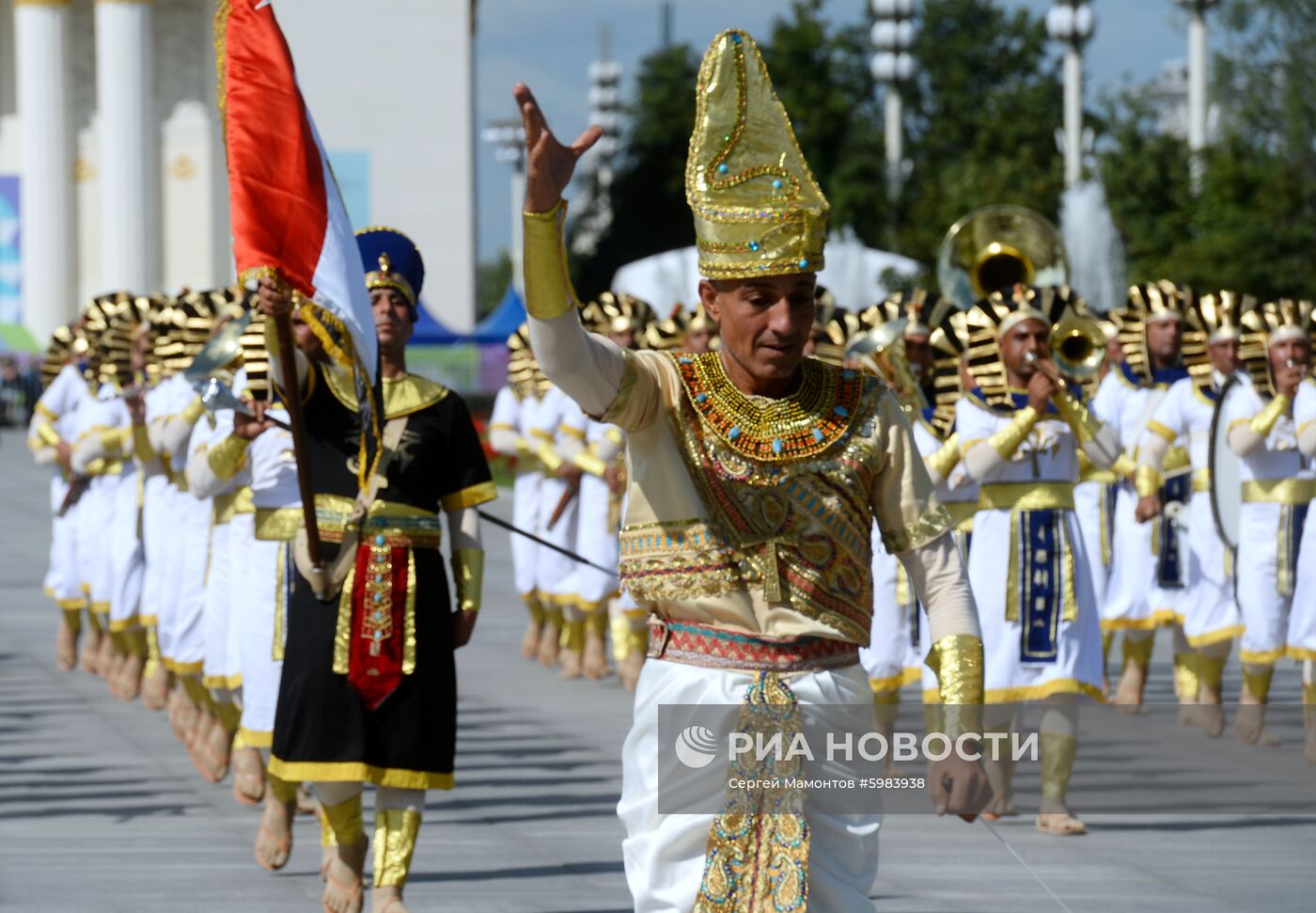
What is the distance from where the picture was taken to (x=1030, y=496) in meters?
10.2

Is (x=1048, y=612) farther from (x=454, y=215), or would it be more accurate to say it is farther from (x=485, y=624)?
(x=454, y=215)

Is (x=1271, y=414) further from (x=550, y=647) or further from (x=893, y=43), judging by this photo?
(x=893, y=43)

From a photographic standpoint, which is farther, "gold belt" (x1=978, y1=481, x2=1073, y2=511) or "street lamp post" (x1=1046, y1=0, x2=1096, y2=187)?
"street lamp post" (x1=1046, y1=0, x2=1096, y2=187)

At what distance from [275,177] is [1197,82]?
29.0 metres

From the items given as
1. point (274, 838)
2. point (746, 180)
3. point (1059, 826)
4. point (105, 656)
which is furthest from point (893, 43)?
point (746, 180)

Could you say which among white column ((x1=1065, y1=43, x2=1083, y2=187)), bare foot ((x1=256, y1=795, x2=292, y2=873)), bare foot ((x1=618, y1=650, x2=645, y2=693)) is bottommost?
bare foot ((x1=618, y1=650, x2=645, y2=693))

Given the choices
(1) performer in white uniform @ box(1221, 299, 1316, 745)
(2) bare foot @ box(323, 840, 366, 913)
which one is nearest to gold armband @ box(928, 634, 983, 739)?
(2) bare foot @ box(323, 840, 366, 913)

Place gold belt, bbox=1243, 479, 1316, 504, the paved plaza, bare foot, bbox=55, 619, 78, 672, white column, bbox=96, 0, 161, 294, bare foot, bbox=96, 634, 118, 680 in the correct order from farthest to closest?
white column, bbox=96, 0, 161, 294, bare foot, bbox=55, 619, 78, 672, bare foot, bbox=96, 634, 118, 680, gold belt, bbox=1243, 479, 1316, 504, the paved plaza

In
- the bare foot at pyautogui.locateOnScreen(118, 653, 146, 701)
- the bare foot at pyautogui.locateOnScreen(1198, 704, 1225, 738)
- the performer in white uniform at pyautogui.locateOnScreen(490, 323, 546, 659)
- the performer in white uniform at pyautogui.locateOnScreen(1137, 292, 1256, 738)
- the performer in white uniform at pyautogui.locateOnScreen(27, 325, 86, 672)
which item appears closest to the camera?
the bare foot at pyautogui.locateOnScreen(1198, 704, 1225, 738)

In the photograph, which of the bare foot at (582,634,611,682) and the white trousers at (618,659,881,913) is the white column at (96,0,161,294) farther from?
the white trousers at (618,659,881,913)

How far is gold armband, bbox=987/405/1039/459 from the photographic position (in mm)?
9906

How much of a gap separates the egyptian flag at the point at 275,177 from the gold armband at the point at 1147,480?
6.83 m

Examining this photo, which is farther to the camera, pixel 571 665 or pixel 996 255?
pixel 571 665

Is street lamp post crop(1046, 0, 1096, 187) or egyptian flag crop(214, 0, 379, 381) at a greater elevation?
street lamp post crop(1046, 0, 1096, 187)
